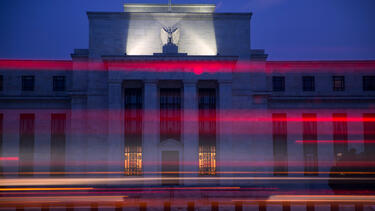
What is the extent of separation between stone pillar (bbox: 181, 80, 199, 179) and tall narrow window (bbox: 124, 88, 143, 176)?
4.33 metres

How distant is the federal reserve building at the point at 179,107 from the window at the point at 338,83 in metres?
0.13

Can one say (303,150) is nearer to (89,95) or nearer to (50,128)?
(89,95)

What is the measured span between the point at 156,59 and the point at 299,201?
62.5 ft

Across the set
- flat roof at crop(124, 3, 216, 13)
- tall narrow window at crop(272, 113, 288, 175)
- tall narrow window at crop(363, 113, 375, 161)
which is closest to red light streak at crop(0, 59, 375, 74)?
tall narrow window at crop(363, 113, 375, 161)

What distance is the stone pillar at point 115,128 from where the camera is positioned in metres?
27.8

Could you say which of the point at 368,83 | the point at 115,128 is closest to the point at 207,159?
the point at 115,128

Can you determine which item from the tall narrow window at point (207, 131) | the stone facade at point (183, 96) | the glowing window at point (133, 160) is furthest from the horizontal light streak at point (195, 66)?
the glowing window at point (133, 160)

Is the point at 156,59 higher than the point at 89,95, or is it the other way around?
the point at 156,59

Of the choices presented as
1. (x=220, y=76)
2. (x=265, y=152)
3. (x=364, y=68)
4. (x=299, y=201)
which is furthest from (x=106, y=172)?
(x=364, y=68)

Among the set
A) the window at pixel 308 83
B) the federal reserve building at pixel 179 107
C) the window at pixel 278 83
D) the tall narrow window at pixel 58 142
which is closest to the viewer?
the federal reserve building at pixel 179 107

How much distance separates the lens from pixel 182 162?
28.2 m

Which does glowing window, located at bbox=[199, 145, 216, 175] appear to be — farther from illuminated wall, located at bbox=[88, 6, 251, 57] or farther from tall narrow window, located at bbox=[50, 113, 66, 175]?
tall narrow window, located at bbox=[50, 113, 66, 175]

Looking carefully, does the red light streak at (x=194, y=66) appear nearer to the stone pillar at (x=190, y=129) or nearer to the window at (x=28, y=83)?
the window at (x=28, y=83)

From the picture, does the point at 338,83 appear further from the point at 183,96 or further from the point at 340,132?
the point at 183,96
